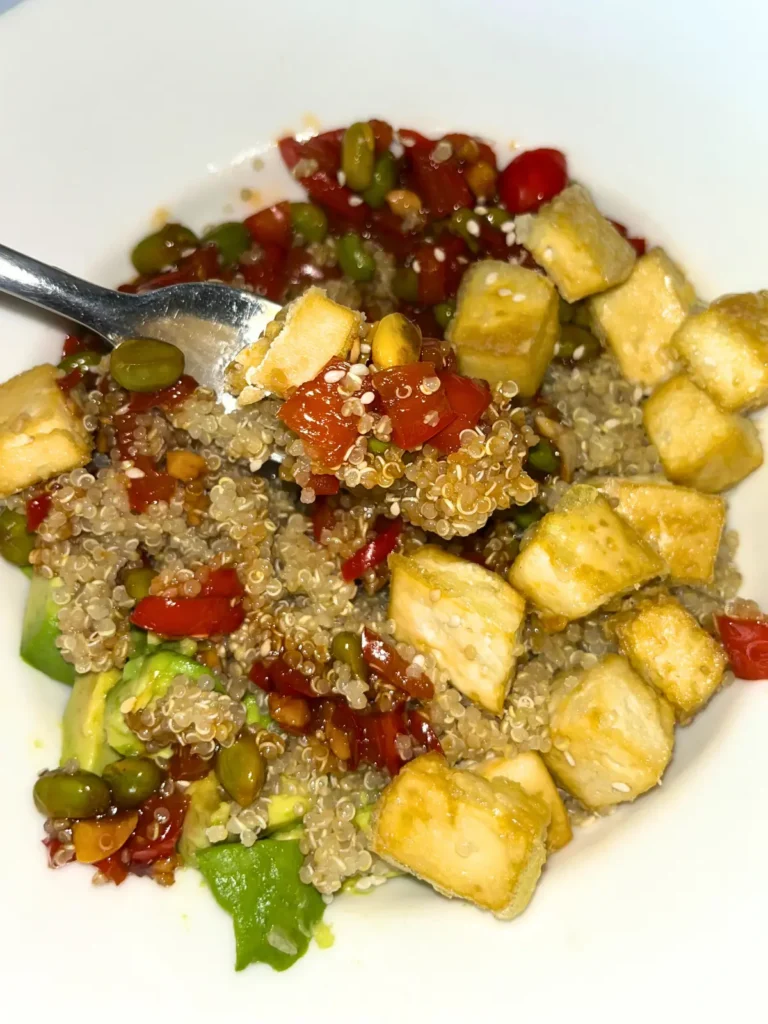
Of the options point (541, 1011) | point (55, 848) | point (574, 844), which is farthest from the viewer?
point (574, 844)

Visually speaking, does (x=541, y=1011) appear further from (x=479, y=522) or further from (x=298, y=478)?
(x=298, y=478)

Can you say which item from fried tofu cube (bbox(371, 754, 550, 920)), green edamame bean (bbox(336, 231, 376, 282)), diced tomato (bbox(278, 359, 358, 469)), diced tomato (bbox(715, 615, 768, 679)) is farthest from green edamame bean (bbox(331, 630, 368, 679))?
green edamame bean (bbox(336, 231, 376, 282))

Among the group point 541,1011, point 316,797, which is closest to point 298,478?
point 316,797

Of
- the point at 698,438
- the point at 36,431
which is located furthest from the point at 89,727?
the point at 698,438

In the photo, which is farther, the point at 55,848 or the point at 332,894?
the point at 332,894

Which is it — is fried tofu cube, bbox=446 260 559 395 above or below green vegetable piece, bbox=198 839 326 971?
above

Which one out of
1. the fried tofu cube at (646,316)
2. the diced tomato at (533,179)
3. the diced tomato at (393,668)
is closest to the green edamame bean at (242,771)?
the diced tomato at (393,668)

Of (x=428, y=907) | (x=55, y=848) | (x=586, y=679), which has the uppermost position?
(x=586, y=679)

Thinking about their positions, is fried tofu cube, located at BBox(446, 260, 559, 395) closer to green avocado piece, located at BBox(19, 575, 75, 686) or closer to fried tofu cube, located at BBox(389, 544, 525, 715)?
fried tofu cube, located at BBox(389, 544, 525, 715)
